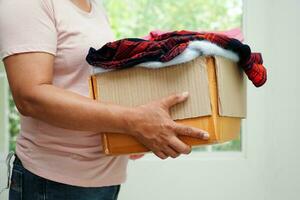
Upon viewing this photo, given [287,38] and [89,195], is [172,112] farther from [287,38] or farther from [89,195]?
[287,38]

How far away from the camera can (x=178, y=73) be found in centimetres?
66

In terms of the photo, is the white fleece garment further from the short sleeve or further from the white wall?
the white wall

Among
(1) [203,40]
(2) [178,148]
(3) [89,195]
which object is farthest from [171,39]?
(3) [89,195]

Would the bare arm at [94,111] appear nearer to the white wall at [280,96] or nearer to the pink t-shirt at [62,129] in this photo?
the pink t-shirt at [62,129]

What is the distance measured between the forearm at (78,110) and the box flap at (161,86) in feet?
0.17

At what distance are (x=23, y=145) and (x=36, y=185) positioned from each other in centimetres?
10

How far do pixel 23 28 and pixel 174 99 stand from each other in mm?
304

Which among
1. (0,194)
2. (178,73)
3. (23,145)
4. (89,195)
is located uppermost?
(178,73)

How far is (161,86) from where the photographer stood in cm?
67

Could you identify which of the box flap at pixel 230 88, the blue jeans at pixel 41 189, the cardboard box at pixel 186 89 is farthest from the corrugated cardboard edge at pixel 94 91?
the box flap at pixel 230 88

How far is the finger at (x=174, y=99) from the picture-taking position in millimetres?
644

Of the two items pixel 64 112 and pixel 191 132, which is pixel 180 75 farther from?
pixel 64 112

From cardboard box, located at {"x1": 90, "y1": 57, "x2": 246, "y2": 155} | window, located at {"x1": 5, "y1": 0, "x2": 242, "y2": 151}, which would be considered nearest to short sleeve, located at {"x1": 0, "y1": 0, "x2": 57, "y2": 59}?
cardboard box, located at {"x1": 90, "y1": 57, "x2": 246, "y2": 155}

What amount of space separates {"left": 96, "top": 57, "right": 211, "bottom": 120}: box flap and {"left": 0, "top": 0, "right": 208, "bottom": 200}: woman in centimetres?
2
